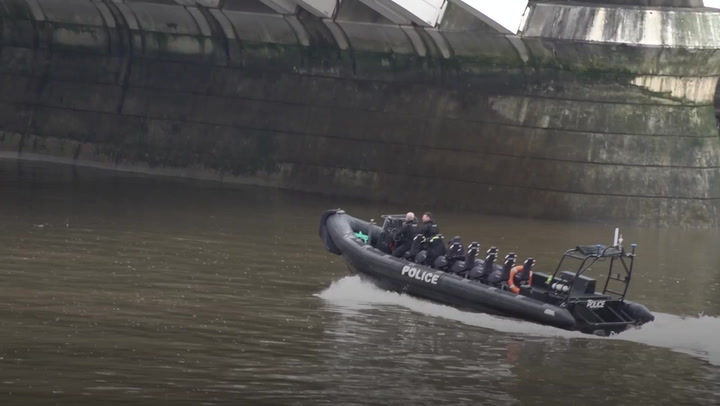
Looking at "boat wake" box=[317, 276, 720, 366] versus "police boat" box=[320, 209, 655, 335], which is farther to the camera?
"police boat" box=[320, 209, 655, 335]

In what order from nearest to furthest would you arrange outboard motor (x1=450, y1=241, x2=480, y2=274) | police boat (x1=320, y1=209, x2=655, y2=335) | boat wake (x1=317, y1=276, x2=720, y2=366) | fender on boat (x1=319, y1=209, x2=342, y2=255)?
boat wake (x1=317, y1=276, x2=720, y2=366) < police boat (x1=320, y1=209, x2=655, y2=335) < outboard motor (x1=450, y1=241, x2=480, y2=274) < fender on boat (x1=319, y1=209, x2=342, y2=255)

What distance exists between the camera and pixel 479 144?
37906 millimetres

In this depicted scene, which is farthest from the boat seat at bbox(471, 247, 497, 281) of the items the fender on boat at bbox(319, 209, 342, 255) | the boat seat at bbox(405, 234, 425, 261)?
the fender on boat at bbox(319, 209, 342, 255)

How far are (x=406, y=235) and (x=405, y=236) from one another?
3 centimetres

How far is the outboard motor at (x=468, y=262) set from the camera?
25.9m

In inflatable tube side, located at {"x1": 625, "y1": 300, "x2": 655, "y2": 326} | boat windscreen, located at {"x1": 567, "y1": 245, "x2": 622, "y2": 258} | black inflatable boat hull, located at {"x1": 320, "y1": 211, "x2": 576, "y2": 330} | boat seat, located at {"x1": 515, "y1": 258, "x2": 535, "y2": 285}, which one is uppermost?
boat windscreen, located at {"x1": 567, "y1": 245, "x2": 622, "y2": 258}

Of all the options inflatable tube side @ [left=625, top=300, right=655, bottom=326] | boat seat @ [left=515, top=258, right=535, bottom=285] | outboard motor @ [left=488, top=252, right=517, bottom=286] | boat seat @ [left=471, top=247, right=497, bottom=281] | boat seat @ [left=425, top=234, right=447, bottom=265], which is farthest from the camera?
boat seat @ [left=425, top=234, right=447, bottom=265]

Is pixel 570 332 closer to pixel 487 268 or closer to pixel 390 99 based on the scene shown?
pixel 487 268

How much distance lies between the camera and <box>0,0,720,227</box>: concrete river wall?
36.7 metres

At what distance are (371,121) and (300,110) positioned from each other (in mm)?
2343

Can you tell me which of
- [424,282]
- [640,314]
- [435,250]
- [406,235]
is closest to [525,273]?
[424,282]

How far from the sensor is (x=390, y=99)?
3959 cm

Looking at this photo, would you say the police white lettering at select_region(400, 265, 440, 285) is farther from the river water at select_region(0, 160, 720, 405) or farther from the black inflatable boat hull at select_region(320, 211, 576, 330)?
the river water at select_region(0, 160, 720, 405)

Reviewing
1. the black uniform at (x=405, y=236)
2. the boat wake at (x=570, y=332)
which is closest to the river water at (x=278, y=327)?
the boat wake at (x=570, y=332)
